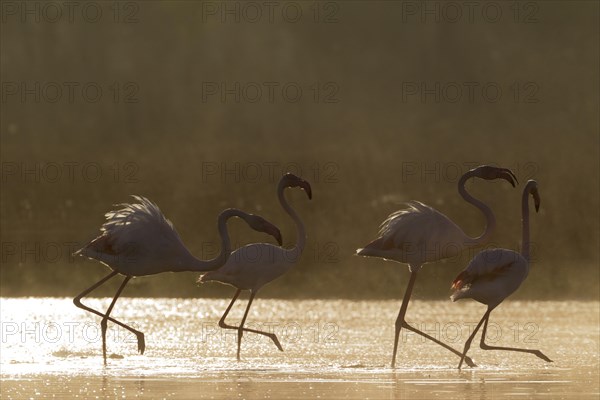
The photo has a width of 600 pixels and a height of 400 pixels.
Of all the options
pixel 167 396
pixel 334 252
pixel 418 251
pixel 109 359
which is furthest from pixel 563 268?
pixel 167 396

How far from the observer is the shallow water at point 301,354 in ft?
37.1

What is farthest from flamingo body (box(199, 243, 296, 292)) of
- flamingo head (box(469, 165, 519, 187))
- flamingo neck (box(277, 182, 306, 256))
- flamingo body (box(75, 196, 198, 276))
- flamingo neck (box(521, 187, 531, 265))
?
flamingo neck (box(521, 187, 531, 265))

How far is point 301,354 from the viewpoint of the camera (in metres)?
14.7

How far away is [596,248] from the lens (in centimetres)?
2703

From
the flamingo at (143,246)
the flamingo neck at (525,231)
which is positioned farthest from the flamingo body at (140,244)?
the flamingo neck at (525,231)

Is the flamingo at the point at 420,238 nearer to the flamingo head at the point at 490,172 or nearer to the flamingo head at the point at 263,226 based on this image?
the flamingo head at the point at 490,172

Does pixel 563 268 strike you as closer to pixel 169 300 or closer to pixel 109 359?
pixel 169 300

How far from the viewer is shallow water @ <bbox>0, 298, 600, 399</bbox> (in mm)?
11312

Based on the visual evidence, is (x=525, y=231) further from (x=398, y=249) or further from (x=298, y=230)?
(x=298, y=230)

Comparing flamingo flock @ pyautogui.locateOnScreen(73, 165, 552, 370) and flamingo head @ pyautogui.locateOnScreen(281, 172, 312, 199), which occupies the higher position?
flamingo head @ pyautogui.locateOnScreen(281, 172, 312, 199)
